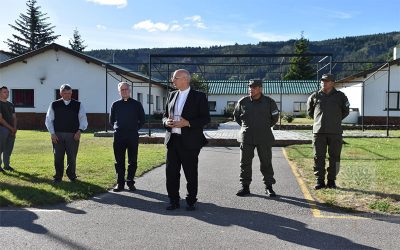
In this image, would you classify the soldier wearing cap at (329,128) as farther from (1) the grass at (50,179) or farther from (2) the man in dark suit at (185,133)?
(1) the grass at (50,179)

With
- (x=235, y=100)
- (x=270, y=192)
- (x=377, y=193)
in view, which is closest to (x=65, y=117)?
(x=270, y=192)

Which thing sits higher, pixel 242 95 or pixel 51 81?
pixel 51 81

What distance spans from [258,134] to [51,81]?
24663 mm

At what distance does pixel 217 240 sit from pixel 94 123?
2511cm

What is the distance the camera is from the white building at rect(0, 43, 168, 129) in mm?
28844

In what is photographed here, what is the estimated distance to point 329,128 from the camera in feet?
24.8

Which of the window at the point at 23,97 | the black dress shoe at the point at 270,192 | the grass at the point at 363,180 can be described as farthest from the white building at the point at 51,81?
the black dress shoe at the point at 270,192

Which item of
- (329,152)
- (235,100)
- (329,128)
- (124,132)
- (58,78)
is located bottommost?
(329,152)

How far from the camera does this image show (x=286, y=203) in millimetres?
6691

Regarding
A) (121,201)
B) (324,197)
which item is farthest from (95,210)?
(324,197)

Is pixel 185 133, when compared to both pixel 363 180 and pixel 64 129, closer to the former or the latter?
pixel 64 129

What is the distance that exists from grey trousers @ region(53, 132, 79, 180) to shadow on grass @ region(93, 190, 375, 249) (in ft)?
4.43

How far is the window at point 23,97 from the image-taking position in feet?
97.0

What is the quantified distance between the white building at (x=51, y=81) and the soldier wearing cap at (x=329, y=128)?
21.9 m
